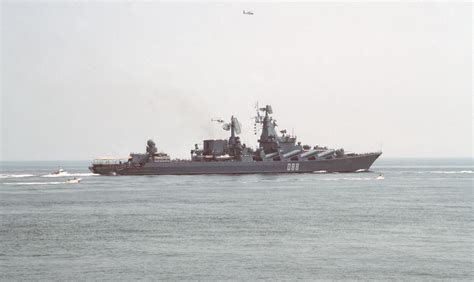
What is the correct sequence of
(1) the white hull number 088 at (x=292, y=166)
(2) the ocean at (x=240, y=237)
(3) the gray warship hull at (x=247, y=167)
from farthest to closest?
1. (1) the white hull number 088 at (x=292, y=166)
2. (3) the gray warship hull at (x=247, y=167)
3. (2) the ocean at (x=240, y=237)

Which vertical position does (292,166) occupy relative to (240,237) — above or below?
above

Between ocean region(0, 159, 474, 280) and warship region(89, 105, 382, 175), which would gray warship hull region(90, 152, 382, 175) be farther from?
ocean region(0, 159, 474, 280)

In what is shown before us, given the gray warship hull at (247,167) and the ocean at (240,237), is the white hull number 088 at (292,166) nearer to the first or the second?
the gray warship hull at (247,167)

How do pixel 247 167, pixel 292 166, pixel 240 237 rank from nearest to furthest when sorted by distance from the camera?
pixel 240 237, pixel 247 167, pixel 292 166

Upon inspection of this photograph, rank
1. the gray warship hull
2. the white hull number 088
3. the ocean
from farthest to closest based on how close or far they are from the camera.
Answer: the white hull number 088
the gray warship hull
the ocean

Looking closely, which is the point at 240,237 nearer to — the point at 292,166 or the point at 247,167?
the point at 247,167

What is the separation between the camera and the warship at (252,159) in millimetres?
124375

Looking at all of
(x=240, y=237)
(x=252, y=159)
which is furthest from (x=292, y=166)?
(x=240, y=237)

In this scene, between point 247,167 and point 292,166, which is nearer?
point 247,167

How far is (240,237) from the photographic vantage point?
1832 inches

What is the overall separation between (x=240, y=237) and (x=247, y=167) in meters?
77.1

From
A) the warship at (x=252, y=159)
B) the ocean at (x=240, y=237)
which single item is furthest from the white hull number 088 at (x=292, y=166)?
the ocean at (x=240, y=237)

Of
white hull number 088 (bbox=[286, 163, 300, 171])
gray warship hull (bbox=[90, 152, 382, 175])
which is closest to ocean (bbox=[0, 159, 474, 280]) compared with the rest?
gray warship hull (bbox=[90, 152, 382, 175])

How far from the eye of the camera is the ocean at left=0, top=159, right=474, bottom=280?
117 feet
